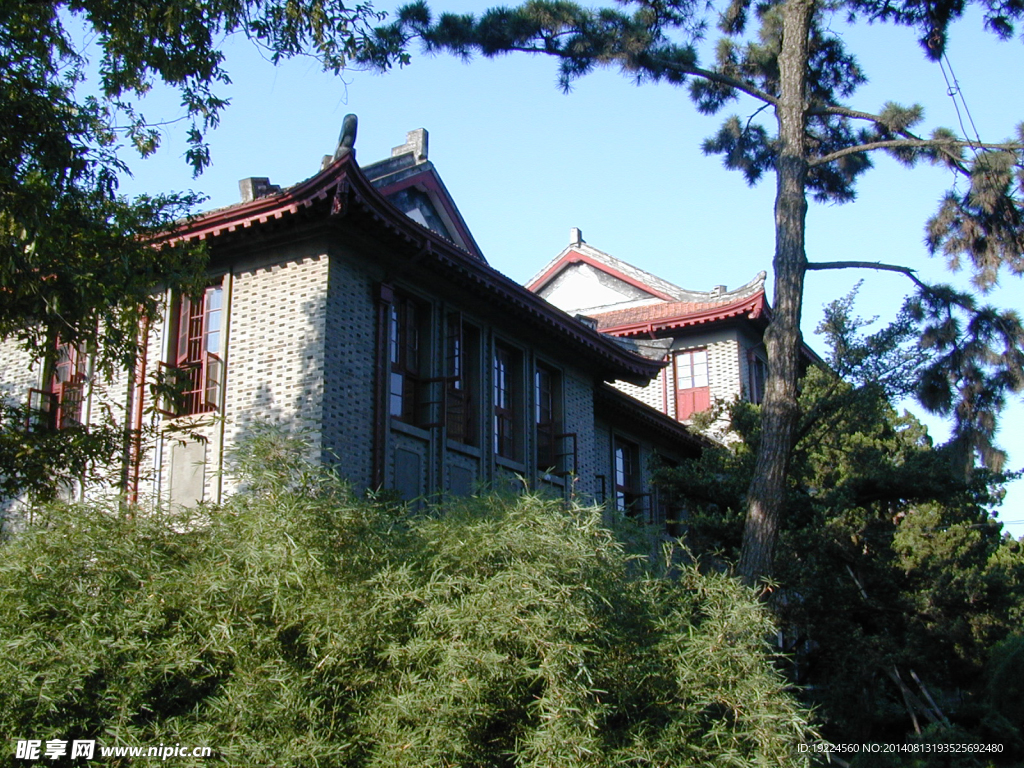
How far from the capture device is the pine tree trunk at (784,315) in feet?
37.0

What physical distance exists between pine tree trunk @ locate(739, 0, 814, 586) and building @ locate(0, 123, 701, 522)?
6.34 feet

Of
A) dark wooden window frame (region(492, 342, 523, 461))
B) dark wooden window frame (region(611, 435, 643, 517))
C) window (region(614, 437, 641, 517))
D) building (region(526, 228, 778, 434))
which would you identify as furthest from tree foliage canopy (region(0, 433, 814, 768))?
building (region(526, 228, 778, 434))

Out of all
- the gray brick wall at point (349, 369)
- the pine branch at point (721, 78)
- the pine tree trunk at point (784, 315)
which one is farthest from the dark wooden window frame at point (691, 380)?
the gray brick wall at point (349, 369)

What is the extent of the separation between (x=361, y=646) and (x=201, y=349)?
6216 millimetres

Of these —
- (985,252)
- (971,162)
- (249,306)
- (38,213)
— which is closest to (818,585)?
(985,252)

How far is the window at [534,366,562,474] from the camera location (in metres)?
15.5

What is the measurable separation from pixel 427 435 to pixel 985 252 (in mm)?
7033

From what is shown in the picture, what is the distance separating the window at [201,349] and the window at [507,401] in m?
4.00

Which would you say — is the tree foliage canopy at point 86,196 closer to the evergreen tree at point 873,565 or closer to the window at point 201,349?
the window at point 201,349

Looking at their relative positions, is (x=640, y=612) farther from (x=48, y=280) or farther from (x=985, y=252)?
(x=985, y=252)

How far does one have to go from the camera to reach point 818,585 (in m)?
15.4

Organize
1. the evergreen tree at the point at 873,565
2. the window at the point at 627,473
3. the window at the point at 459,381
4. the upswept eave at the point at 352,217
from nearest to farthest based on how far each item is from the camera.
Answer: the upswept eave at the point at 352,217
the window at the point at 459,381
the evergreen tree at the point at 873,565
the window at the point at 627,473

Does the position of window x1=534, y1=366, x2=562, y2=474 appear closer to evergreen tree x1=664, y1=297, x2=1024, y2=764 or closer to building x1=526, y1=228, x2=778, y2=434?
evergreen tree x1=664, y1=297, x2=1024, y2=764

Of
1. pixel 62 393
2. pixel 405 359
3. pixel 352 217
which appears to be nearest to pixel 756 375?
pixel 405 359
